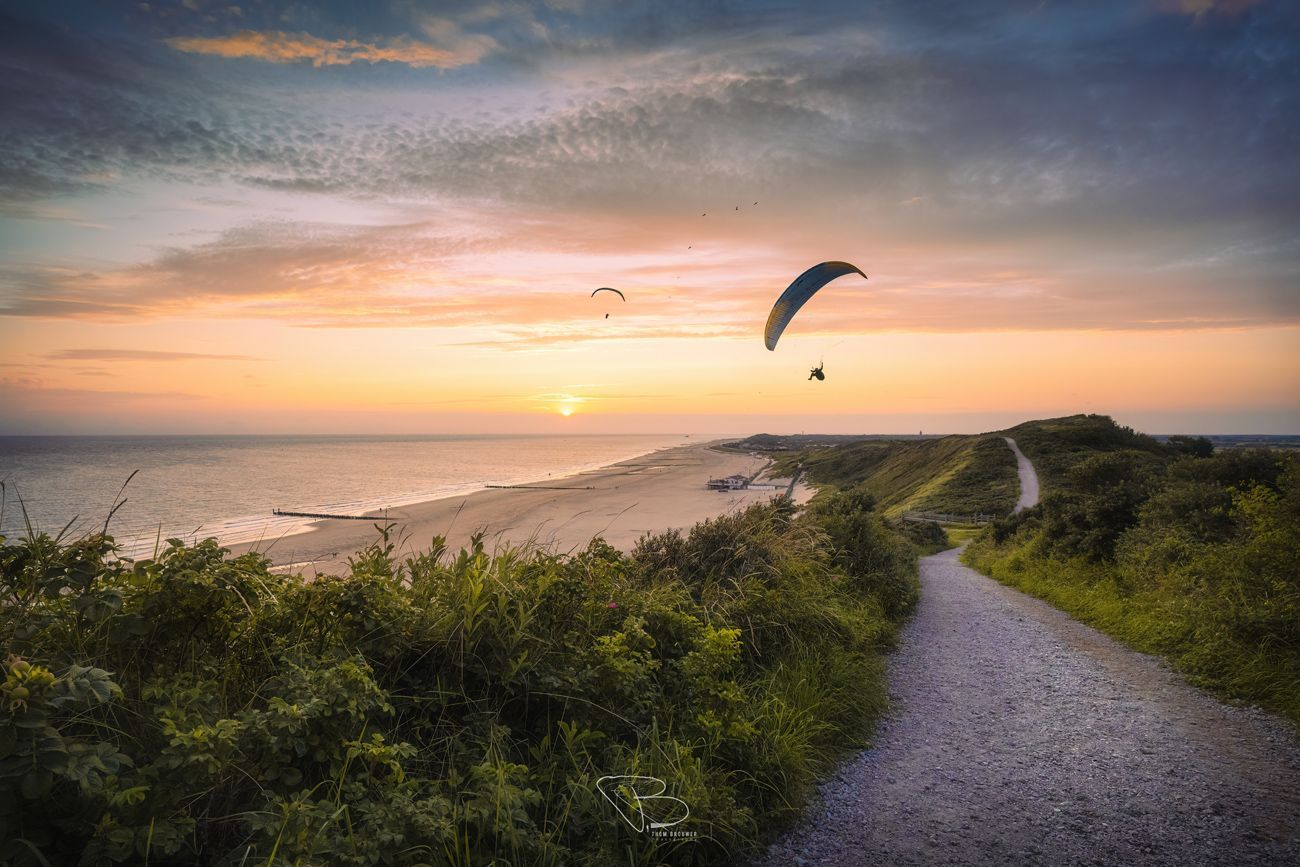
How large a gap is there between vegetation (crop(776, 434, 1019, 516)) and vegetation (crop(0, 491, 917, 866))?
2994cm

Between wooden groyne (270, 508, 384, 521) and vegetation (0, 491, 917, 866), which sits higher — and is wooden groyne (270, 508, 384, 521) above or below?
below

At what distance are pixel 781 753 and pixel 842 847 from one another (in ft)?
2.51

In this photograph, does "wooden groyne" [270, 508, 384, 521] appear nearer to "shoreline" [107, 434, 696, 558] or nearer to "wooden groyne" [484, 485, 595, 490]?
"shoreline" [107, 434, 696, 558]

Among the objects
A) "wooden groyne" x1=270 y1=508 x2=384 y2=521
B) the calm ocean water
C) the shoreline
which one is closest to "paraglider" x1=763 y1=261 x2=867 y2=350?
the shoreline

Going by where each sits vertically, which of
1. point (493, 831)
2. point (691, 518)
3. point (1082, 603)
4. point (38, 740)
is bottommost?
point (691, 518)

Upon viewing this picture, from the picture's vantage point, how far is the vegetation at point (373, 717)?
253cm

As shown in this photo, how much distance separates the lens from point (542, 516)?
4347 cm

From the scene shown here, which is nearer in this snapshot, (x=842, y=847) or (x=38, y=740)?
(x=38, y=740)

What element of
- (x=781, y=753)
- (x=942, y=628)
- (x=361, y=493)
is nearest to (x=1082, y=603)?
(x=942, y=628)

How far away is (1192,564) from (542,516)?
3724 centimetres

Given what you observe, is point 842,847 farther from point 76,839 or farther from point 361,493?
point 361,493

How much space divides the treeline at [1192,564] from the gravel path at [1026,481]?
2196cm

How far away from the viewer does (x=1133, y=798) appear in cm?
487

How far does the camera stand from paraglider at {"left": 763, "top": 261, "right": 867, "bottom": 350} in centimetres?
1070
